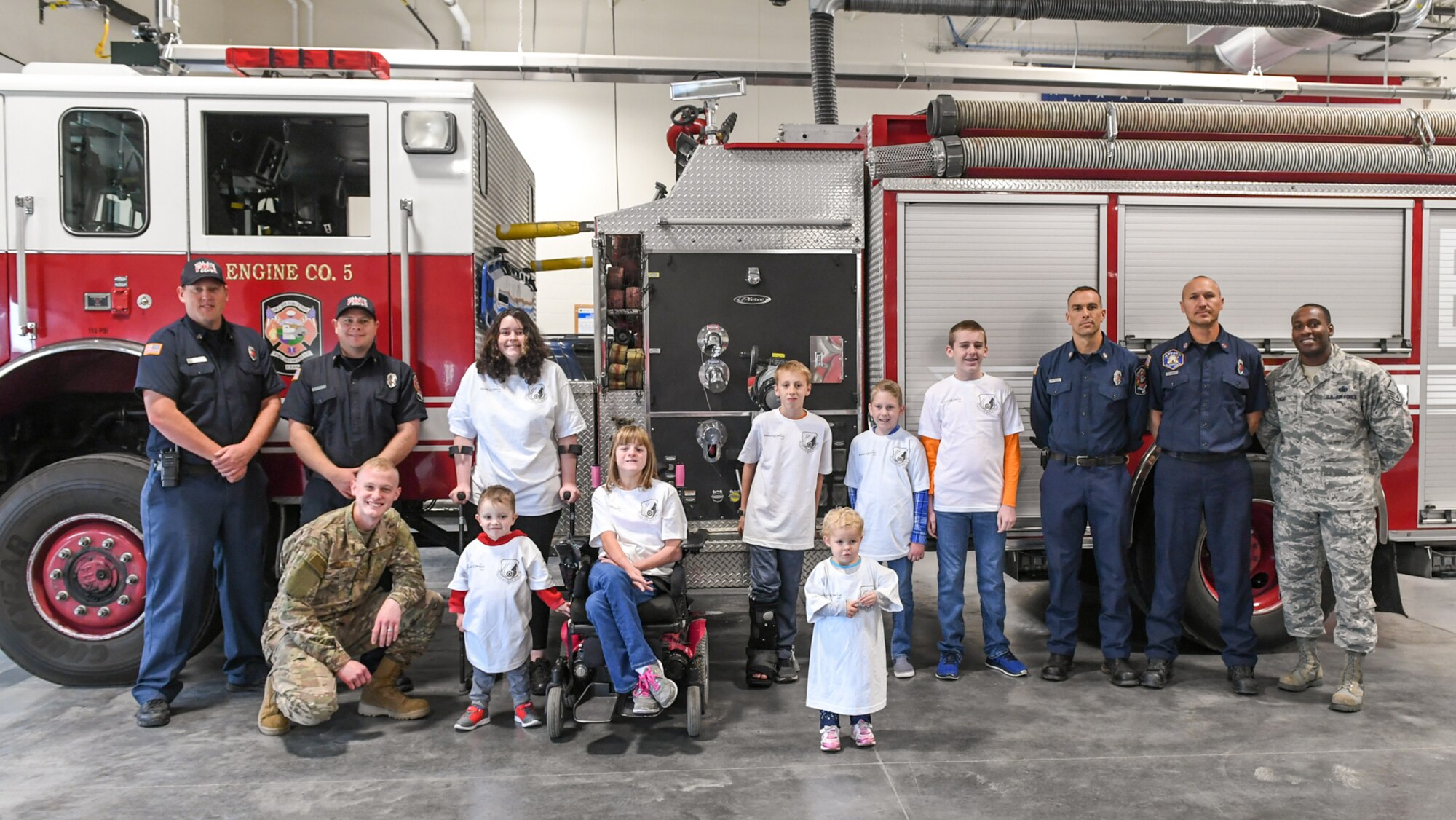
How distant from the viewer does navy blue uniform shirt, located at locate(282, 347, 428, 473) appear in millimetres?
4254

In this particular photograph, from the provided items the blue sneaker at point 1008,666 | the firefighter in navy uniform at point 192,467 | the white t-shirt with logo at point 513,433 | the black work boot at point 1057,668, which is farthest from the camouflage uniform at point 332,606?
the black work boot at point 1057,668

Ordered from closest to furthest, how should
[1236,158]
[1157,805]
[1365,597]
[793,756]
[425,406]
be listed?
1. [1157,805]
2. [793,756]
3. [1365,597]
4. [425,406]
5. [1236,158]

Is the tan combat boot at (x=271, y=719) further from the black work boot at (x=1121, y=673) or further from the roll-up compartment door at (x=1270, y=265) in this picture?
the roll-up compartment door at (x=1270, y=265)

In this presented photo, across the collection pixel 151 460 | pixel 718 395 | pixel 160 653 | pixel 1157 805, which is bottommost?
pixel 1157 805

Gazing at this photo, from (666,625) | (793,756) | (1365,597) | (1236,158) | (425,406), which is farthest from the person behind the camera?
(1236,158)

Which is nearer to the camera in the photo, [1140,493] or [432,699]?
[432,699]

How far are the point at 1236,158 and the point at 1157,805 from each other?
3.56m

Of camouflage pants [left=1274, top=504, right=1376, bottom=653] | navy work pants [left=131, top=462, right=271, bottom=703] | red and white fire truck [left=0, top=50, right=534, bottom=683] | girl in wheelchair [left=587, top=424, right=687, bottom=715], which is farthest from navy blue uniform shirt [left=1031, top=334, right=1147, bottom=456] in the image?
navy work pants [left=131, top=462, right=271, bottom=703]

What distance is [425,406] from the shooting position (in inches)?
180

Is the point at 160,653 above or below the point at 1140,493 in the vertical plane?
below

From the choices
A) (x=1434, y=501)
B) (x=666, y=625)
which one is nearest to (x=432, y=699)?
(x=666, y=625)

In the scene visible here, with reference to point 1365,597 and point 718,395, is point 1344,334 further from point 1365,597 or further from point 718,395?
point 718,395

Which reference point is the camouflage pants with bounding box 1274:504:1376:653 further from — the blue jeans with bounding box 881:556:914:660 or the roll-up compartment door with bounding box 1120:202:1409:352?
the blue jeans with bounding box 881:556:914:660

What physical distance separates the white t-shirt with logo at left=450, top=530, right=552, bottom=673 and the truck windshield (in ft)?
6.14
